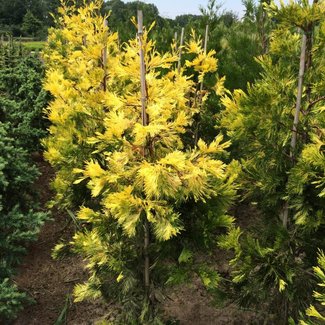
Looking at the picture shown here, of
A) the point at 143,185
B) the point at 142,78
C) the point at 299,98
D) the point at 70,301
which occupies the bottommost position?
the point at 70,301

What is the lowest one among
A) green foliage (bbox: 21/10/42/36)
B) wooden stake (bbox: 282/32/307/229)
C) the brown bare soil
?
the brown bare soil

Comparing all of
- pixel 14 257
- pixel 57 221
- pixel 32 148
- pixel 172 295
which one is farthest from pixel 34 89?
pixel 172 295

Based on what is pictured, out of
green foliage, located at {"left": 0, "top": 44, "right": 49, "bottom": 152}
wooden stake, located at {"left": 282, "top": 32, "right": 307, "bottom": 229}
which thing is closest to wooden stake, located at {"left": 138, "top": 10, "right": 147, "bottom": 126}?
wooden stake, located at {"left": 282, "top": 32, "right": 307, "bottom": 229}

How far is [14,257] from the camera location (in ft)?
12.8

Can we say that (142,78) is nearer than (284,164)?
Yes

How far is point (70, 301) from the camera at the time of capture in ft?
14.2

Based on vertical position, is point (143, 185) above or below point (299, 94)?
below

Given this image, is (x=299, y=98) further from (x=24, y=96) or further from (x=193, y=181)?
(x=24, y=96)

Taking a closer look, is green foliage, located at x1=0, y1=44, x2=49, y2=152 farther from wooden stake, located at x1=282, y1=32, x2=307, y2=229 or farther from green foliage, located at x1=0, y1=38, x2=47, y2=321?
wooden stake, located at x1=282, y1=32, x2=307, y2=229

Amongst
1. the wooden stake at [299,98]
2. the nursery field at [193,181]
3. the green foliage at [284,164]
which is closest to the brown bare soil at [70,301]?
the nursery field at [193,181]

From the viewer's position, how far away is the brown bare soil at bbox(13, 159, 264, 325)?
157 inches

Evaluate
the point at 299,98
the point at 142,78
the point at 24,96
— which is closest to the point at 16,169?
the point at 142,78

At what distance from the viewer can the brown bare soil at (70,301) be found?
13.1 ft

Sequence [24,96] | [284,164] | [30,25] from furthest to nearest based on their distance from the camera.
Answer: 1. [30,25]
2. [24,96]
3. [284,164]
